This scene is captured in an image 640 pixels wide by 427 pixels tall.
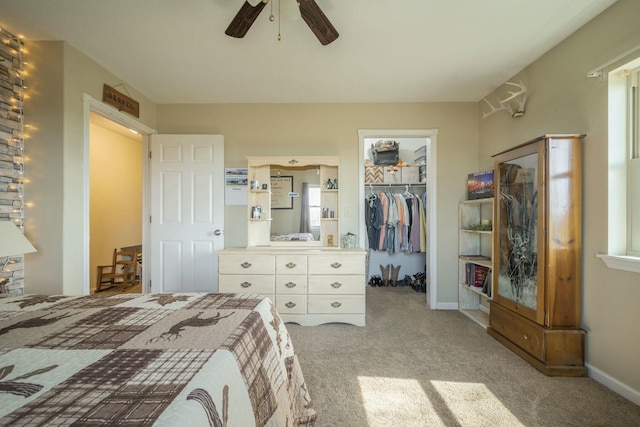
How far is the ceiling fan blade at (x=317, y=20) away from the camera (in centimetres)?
145

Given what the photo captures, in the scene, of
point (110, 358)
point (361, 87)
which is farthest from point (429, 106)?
point (110, 358)

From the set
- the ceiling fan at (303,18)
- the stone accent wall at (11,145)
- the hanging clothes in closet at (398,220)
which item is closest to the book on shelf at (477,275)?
the hanging clothes in closet at (398,220)

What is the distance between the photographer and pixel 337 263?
2707 millimetres

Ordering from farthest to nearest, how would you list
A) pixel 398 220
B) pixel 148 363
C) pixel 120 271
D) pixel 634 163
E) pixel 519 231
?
1. pixel 120 271
2. pixel 398 220
3. pixel 519 231
4. pixel 634 163
5. pixel 148 363

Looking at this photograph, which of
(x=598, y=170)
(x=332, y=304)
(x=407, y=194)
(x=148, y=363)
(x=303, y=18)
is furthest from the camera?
(x=407, y=194)

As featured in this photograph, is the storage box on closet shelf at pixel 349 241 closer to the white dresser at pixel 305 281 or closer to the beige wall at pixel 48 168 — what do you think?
the white dresser at pixel 305 281

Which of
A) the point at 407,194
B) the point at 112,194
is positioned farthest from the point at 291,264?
the point at 112,194

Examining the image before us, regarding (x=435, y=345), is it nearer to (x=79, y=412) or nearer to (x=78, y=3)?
(x=79, y=412)

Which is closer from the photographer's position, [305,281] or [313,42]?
[313,42]

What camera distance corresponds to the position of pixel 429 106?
3174 mm

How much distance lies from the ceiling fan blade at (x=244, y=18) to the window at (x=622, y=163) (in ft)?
7.33

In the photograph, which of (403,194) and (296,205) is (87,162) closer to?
(296,205)

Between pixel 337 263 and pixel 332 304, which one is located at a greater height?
pixel 337 263

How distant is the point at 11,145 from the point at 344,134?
292cm
